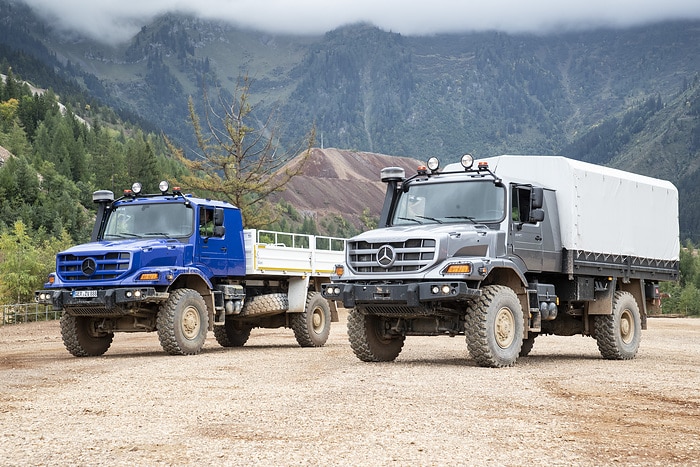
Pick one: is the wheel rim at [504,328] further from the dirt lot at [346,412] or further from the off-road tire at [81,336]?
the off-road tire at [81,336]

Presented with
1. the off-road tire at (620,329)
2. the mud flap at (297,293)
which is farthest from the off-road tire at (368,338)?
the mud flap at (297,293)

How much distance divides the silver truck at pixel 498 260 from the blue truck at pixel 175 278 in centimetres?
382

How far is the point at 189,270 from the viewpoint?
65.8 feet

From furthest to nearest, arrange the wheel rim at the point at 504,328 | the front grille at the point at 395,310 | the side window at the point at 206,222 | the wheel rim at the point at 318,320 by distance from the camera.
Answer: the wheel rim at the point at 318,320
the side window at the point at 206,222
the wheel rim at the point at 504,328
the front grille at the point at 395,310

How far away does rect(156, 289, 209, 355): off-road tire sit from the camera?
63.6 ft

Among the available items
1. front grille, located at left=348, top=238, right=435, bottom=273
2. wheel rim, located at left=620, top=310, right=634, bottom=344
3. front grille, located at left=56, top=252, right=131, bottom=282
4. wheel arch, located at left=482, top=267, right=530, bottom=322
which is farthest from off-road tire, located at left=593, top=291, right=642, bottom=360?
front grille, located at left=56, top=252, right=131, bottom=282

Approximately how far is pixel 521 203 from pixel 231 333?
9492 millimetres

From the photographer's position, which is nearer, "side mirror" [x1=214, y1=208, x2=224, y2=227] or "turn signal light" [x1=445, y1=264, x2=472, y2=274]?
"turn signal light" [x1=445, y1=264, x2=472, y2=274]

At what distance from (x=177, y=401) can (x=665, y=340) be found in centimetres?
2141

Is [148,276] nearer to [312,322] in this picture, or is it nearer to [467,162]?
[312,322]

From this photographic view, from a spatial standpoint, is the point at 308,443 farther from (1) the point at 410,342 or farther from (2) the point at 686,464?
(1) the point at 410,342

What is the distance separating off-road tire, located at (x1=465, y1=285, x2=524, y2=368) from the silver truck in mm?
21

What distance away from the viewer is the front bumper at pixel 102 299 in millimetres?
18891

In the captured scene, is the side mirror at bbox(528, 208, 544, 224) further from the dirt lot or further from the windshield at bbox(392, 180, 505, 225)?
the dirt lot
